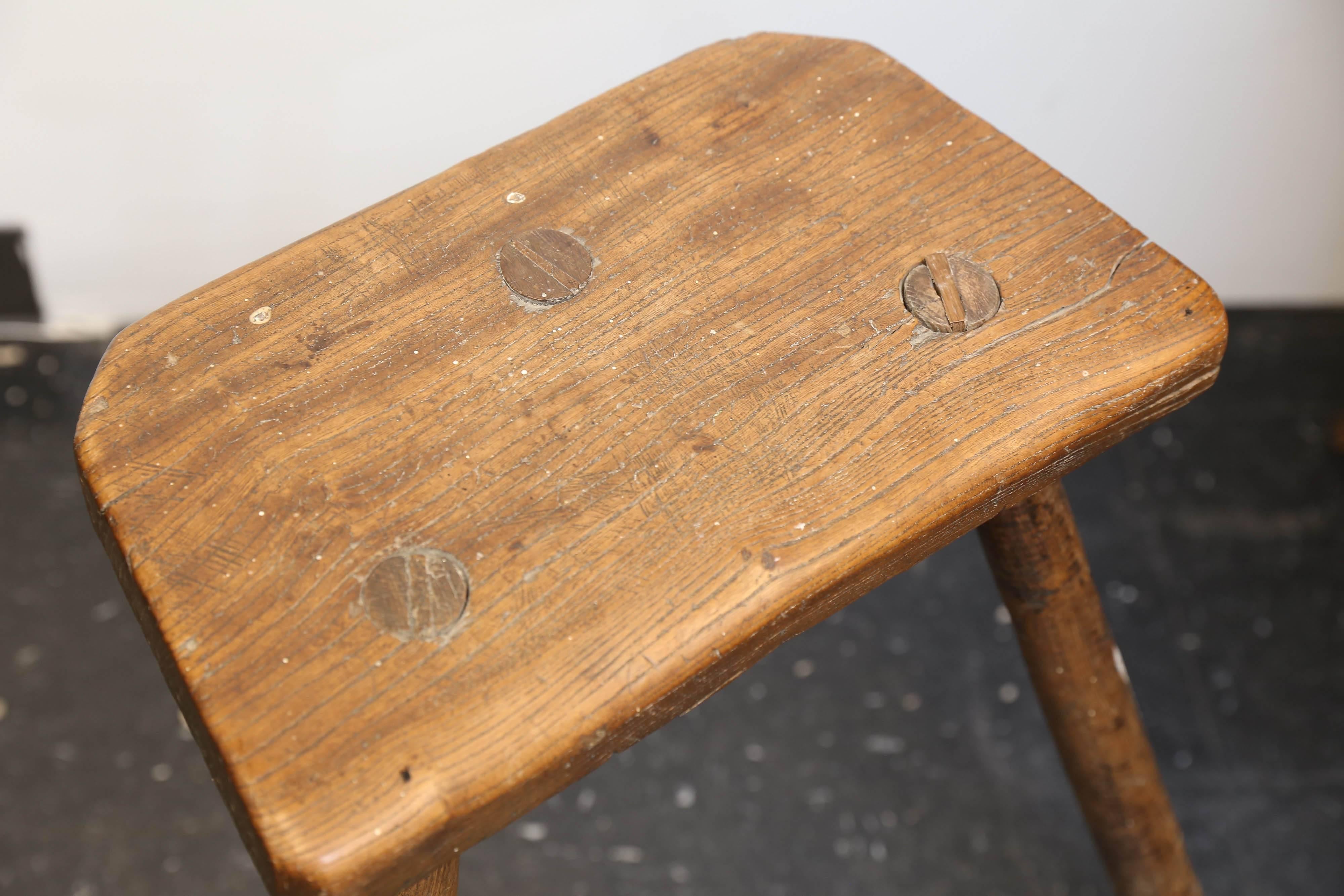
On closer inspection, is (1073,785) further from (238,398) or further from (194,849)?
(194,849)

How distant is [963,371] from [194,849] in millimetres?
902

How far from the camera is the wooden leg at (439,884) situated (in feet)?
1.75

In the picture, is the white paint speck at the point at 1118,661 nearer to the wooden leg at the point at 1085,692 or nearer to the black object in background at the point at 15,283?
the wooden leg at the point at 1085,692

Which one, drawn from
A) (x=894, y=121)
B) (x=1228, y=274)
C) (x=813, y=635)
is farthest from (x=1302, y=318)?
(x=894, y=121)

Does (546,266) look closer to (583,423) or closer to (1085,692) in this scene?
(583,423)

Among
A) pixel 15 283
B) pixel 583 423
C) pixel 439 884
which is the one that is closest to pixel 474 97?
pixel 15 283

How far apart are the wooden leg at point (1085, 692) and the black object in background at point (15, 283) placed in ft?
3.99

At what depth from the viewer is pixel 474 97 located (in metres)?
1.19

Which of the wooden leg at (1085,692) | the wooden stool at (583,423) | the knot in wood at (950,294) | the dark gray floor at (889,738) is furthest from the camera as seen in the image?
the dark gray floor at (889,738)

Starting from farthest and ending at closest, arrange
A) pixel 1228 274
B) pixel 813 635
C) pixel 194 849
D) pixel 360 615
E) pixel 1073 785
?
pixel 1228 274, pixel 813 635, pixel 194 849, pixel 1073 785, pixel 360 615

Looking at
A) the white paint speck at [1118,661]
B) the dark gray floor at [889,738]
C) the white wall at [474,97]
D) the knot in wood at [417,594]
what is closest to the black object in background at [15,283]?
the white wall at [474,97]

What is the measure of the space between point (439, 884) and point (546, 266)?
1.02ft

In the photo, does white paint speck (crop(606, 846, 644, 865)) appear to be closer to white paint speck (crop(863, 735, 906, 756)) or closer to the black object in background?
white paint speck (crop(863, 735, 906, 756))

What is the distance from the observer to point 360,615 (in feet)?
1.57
